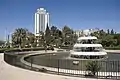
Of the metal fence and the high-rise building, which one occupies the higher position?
the high-rise building

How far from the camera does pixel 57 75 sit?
503 inches

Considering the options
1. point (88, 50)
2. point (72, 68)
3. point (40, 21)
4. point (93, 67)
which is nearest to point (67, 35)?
point (88, 50)

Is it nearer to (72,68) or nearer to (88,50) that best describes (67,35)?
(88,50)

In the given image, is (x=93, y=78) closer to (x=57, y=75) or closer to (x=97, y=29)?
(x=57, y=75)

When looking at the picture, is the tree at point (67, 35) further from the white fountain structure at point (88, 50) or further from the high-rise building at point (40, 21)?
the high-rise building at point (40, 21)

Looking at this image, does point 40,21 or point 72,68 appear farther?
point 40,21

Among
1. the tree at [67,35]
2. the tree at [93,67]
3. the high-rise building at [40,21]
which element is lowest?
the tree at [93,67]

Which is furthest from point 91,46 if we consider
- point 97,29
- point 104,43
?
point 97,29

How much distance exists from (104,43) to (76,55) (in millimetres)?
36288

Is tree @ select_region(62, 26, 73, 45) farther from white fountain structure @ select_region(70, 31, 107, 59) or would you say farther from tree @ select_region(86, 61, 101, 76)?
tree @ select_region(86, 61, 101, 76)

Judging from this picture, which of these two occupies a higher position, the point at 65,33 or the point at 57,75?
the point at 65,33

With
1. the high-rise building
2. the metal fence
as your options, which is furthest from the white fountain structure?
the high-rise building

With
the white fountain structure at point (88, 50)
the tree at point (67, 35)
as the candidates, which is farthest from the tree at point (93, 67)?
the tree at point (67, 35)

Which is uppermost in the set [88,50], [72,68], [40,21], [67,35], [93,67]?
[40,21]
